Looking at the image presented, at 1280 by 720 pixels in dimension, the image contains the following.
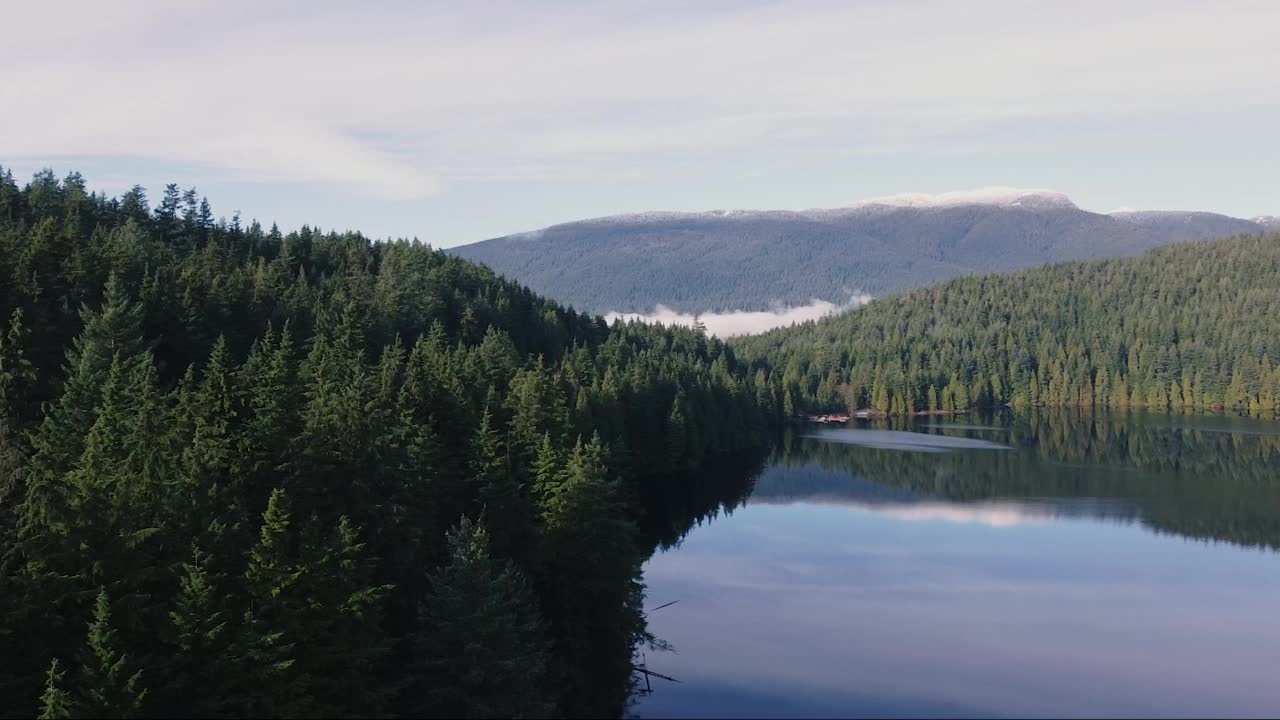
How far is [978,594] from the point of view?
62000 mm

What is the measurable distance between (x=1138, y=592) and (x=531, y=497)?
34987 millimetres

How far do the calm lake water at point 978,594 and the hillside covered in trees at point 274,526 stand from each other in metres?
7.52

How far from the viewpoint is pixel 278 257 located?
408 ft

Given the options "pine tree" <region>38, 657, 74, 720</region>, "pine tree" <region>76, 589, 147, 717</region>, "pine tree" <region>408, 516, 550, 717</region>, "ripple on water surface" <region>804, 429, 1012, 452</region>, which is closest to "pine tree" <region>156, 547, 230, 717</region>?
"pine tree" <region>76, 589, 147, 717</region>

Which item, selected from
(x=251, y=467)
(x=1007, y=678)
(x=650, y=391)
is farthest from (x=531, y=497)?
(x=650, y=391)

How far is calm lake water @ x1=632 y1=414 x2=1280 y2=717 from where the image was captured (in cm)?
4550

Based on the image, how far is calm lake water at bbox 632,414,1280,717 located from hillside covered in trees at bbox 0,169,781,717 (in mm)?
7520

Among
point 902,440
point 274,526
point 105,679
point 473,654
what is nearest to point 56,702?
point 105,679

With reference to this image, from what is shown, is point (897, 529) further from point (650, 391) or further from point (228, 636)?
point (228, 636)

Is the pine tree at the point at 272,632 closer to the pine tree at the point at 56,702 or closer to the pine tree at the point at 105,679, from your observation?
the pine tree at the point at 105,679

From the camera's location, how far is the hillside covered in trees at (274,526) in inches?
1202

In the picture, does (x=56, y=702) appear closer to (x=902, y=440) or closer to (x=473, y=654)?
(x=473, y=654)

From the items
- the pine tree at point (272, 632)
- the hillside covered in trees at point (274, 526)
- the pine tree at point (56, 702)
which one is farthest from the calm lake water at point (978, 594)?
the pine tree at point (56, 702)

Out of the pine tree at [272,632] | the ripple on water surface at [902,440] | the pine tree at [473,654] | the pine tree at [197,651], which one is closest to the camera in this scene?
the pine tree at [197,651]
